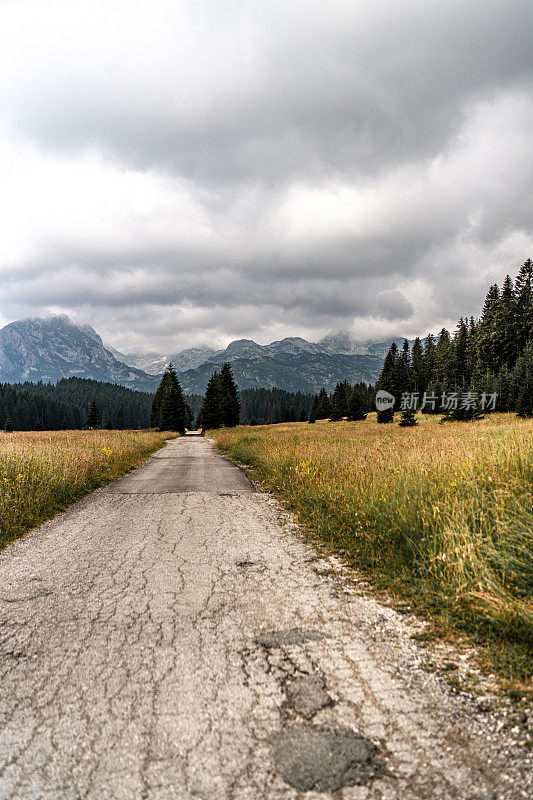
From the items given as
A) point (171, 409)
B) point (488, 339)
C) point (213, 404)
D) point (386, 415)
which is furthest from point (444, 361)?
point (171, 409)

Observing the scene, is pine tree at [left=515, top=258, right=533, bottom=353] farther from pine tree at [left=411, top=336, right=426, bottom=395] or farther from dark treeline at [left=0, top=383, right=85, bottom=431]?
dark treeline at [left=0, top=383, right=85, bottom=431]

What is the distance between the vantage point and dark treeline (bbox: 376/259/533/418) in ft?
179

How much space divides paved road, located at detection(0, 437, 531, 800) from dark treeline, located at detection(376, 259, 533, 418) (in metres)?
53.0

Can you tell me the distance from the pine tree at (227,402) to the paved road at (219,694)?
2094 inches

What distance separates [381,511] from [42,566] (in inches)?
196

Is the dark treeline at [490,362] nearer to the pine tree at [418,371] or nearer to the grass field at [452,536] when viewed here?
the pine tree at [418,371]

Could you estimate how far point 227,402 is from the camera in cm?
5812

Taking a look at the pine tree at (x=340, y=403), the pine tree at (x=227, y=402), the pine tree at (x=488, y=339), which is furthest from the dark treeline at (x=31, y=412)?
the pine tree at (x=488, y=339)

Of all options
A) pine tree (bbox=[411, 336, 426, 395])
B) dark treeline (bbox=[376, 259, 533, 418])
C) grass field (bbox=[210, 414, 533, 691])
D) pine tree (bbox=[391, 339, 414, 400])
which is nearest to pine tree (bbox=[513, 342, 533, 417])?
dark treeline (bbox=[376, 259, 533, 418])

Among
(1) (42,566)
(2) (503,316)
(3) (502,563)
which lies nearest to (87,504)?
(1) (42,566)

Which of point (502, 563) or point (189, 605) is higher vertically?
point (502, 563)

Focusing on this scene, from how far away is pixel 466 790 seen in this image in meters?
1.90

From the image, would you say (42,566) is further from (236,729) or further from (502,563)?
(502,563)

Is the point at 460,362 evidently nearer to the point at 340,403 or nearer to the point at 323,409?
the point at 340,403
